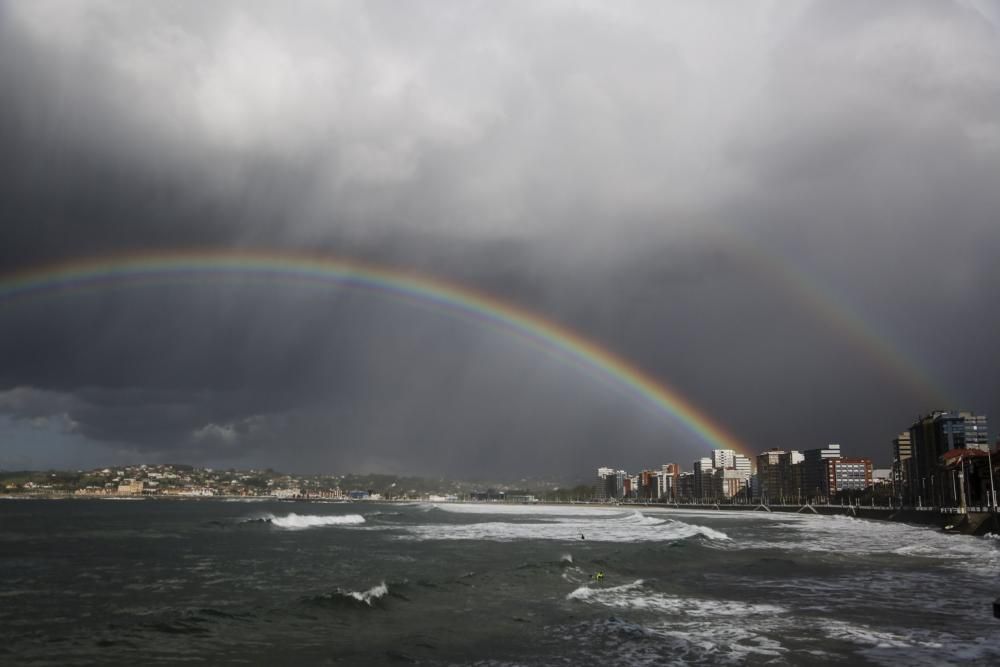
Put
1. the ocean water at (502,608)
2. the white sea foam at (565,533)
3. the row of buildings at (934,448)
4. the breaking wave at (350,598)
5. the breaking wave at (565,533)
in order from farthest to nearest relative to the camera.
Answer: the row of buildings at (934,448)
the white sea foam at (565,533)
the breaking wave at (565,533)
the breaking wave at (350,598)
the ocean water at (502,608)

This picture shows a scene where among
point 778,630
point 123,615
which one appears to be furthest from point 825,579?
point 123,615

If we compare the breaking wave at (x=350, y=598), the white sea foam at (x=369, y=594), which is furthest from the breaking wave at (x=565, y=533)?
the breaking wave at (x=350, y=598)

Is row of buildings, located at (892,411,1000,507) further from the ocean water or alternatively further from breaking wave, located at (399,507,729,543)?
the ocean water

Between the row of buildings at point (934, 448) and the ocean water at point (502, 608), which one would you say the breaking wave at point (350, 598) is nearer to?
the ocean water at point (502, 608)

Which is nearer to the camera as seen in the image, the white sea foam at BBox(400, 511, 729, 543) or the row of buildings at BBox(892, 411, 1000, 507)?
the white sea foam at BBox(400, 511, 729, 543)

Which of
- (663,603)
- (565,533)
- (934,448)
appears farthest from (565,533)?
(934,448)

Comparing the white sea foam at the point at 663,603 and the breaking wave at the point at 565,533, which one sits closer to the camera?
the white sea foam at the point at 663,603

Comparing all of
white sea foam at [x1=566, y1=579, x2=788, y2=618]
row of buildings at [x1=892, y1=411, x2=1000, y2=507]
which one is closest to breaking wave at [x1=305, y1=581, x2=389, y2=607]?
white sea foam at [x1=566, y1=579, x2=788, y2=618]

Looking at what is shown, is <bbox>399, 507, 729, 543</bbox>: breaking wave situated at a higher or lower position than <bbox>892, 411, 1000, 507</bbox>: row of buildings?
lower
